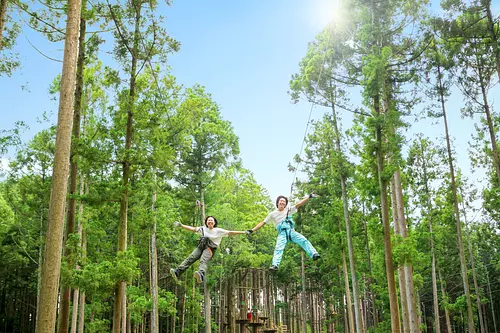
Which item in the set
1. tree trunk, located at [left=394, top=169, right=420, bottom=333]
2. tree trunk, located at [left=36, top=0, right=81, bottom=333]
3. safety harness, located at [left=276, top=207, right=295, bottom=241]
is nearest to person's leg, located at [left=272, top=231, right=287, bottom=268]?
safety harness, located at [left=276, top=207, right=295, bottom=241]

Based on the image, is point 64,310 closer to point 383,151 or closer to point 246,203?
point 383,151

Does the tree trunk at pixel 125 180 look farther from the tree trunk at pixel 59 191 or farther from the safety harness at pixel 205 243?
the tree trunk at pixel 59 191

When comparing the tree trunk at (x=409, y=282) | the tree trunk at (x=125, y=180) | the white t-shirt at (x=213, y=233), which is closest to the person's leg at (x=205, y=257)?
the white t-shirt at (x=213, y=233)

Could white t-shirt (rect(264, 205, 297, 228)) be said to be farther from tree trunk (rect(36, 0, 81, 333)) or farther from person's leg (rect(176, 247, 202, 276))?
tree trunk (rect(36, 0, 81, 333))

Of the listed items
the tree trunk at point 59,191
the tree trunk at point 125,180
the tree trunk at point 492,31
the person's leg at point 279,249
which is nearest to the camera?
the tree trunk at point 59,191

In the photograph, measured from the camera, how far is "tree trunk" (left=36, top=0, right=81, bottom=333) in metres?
5.75

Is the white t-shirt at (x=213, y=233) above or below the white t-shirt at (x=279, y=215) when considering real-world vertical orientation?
below

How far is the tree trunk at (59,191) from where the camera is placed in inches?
226

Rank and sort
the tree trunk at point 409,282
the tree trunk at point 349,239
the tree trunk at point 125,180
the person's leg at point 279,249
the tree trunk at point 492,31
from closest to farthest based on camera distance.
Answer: the person's leg at point 279,249, the tree trunk at point 125,180, the tree trunk at point 409,282, the tree trunk at point 492,31, the tree trunk at point 349,239

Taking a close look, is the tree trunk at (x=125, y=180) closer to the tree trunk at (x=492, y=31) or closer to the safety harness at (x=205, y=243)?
the safety harness at (x=205, y=243)

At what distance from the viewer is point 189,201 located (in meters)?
21.6

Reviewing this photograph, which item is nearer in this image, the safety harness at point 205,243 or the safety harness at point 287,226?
the safety harness at point 287,226

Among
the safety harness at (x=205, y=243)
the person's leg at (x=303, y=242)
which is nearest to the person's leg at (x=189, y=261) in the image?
the safety harness at (x=205, y=243)

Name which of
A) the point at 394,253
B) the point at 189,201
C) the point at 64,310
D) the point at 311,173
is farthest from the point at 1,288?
the point at 394,253
